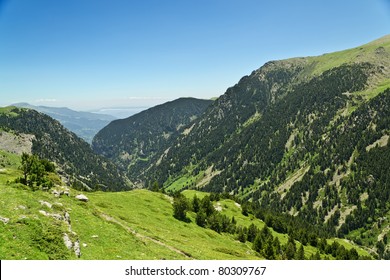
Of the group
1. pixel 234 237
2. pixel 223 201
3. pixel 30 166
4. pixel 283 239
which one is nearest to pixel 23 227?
pixel 30 166

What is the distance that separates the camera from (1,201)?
34.9m

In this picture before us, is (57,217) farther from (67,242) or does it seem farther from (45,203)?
(67,242)

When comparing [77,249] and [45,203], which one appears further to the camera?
[45,203]

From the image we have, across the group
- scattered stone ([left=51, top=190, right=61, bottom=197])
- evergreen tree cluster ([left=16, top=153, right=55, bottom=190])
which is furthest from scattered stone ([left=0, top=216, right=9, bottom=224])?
scattered stone ([left=51, top=190, right=61, bottom=197])

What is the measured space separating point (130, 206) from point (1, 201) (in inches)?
2176

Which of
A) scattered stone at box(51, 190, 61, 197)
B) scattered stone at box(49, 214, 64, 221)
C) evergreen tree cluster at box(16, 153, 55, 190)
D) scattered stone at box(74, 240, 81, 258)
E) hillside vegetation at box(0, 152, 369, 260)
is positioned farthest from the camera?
scattered stone at box(51, 190, 61, 197)

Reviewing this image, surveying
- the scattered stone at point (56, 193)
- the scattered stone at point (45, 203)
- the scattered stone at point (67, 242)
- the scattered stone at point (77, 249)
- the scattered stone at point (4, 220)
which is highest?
the scattered stone at point (4, 220)

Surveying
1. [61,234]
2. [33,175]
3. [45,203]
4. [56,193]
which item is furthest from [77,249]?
[33,175]

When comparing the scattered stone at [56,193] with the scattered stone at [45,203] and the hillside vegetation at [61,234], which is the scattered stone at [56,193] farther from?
the scattered stone at [45,203]

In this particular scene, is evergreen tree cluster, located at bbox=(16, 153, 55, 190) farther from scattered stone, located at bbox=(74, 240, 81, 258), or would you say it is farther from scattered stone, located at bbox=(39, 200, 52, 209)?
scattered stone, located at bbox=(74, 240, 81, 258)

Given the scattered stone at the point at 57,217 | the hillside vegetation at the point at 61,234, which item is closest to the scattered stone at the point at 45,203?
the hillside vegetation at the point at 61,234

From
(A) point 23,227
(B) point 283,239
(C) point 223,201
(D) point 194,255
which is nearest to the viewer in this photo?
(A) point 23,227

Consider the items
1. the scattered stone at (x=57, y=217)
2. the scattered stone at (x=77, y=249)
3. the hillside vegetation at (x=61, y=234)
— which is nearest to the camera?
the hillside vegetation at (x=61, y=234)

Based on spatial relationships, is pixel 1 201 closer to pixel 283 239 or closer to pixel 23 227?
pixel 23 227
